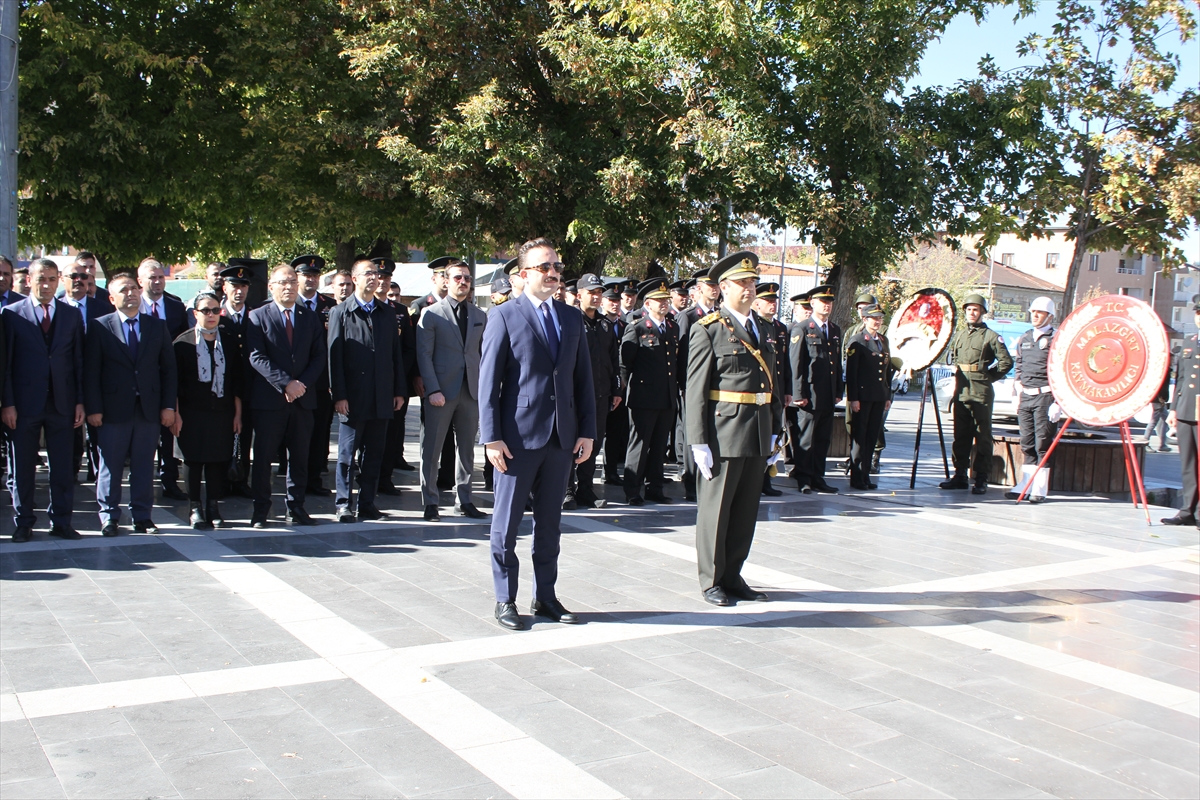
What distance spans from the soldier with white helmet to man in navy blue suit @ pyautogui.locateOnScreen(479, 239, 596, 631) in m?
7.24

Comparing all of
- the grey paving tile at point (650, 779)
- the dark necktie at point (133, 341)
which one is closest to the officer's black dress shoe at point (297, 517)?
the dark necktie at point (133, 341)

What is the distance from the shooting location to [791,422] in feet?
39.5

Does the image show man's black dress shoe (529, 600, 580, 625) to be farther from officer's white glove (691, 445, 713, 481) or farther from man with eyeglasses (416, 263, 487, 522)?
man with eyeglasses (416, 263, 487, 522)

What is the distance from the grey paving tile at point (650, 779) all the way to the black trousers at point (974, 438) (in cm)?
887

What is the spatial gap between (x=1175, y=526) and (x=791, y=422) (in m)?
3.98

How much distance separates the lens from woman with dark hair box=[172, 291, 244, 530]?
27.8 ft

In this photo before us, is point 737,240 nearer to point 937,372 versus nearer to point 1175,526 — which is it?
point 1175,526

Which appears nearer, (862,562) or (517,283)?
(862,562)

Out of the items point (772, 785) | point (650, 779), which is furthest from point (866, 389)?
point (650, 779)

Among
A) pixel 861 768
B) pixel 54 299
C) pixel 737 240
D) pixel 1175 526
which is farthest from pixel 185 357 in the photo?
pixel 737 240

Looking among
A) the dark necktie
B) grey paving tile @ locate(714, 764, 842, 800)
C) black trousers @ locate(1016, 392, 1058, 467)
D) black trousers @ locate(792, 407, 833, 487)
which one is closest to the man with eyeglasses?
the dark necktie

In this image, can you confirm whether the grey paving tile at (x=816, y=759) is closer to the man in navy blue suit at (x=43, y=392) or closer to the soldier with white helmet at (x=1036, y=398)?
the man in navy blue suit at (x=43, y=392)

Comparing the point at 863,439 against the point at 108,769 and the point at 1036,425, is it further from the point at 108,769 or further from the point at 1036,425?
the point at 108,769

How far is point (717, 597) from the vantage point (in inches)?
260
